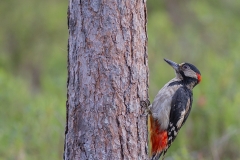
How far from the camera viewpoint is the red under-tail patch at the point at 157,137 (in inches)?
217

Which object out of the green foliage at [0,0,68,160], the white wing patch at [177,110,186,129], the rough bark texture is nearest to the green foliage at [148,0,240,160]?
the white wing patch at [177,110,186,129]

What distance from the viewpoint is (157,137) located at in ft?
18.3

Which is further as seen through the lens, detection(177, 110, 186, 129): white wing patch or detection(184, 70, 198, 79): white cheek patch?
detection(184, 70, 198, 79): white cheek patch

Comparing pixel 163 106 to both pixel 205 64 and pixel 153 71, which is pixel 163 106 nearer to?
pixel 153 71

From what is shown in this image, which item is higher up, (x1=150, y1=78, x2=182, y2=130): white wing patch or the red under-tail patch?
(x1=150, y1=78, x2=182, y2=130): white wing patch

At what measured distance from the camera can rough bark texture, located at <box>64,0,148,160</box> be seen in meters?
4.21

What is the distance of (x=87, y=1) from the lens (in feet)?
13.9

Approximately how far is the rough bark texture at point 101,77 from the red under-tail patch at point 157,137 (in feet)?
3.97

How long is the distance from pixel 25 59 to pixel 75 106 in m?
10.5

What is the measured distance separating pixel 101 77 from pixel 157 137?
5.21 ft

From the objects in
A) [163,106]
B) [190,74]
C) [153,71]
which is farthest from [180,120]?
[153,71]

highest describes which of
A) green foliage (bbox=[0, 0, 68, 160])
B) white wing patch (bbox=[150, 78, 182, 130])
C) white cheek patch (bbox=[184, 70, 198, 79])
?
green foliage (bbox=[0, 0, 68, 160])

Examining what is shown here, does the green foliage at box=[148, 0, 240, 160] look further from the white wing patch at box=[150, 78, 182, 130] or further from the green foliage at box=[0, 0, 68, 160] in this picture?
the green foliage at box=[0, 0, 68, 160]

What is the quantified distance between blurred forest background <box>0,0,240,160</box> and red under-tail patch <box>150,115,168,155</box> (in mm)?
613
